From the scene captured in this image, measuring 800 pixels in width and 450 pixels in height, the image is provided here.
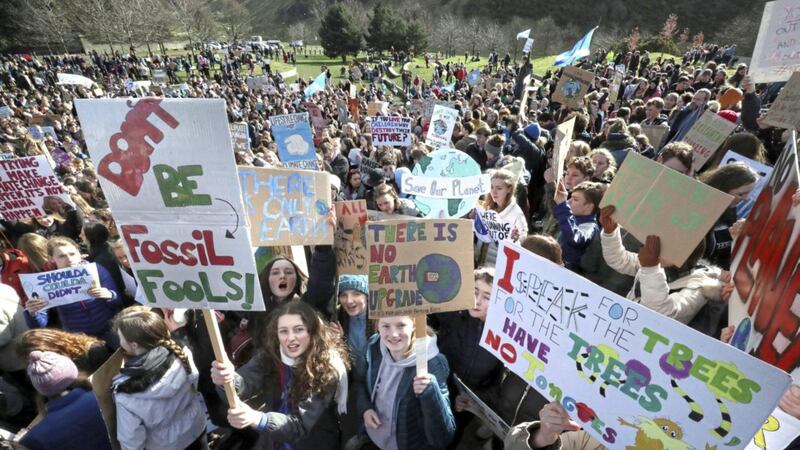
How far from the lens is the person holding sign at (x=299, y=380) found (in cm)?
257

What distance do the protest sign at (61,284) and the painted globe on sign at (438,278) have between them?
123 inches

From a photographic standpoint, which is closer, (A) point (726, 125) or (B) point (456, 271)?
(B) point (456, 271)

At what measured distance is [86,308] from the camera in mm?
3740

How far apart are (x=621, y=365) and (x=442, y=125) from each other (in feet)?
20.5

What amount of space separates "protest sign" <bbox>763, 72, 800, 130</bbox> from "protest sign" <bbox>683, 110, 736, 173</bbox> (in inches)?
15.7

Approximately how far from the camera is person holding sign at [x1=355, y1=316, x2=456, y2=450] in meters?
2.49

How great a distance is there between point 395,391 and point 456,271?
2.88 feet

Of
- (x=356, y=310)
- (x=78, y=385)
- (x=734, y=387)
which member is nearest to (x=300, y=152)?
(x=356, y=310)

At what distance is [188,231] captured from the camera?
7.29 ft

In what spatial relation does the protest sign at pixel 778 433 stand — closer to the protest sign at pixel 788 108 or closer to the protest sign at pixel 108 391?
the protest sign at pixel 108 391

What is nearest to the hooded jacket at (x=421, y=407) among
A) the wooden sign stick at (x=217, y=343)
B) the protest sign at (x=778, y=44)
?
the wooden sign stick at (x=217, y=343)

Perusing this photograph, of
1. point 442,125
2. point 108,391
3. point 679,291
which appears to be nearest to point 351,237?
point 108,391

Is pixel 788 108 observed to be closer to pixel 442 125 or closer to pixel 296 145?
pixel 442 125

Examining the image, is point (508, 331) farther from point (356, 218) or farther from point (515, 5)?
point (515, 5)
